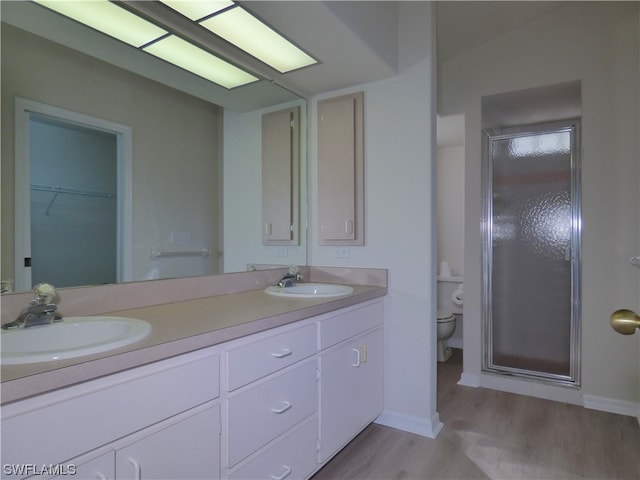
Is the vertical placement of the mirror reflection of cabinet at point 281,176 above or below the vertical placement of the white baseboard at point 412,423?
above

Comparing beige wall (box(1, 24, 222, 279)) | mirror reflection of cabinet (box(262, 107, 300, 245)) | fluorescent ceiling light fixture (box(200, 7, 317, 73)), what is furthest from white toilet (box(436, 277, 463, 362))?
fluorescent ceiling light fixture (box(200, 7, 317, 73))

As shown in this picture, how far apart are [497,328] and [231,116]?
2.48m

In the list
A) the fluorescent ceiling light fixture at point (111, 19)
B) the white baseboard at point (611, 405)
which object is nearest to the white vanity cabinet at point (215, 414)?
the fluorescent ceiling light fixture at point (111, 19)

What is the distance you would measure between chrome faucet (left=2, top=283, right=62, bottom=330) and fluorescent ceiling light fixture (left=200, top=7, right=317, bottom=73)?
1.31 m

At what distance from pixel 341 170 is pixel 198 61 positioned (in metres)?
1.01

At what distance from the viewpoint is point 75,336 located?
111cm

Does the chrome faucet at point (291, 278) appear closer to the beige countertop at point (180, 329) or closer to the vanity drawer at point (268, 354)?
the beige countertop at point (180, 329)

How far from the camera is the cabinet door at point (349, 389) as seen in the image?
1.62 meters

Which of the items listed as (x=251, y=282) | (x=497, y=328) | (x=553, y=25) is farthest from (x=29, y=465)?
(x=553, y=25)

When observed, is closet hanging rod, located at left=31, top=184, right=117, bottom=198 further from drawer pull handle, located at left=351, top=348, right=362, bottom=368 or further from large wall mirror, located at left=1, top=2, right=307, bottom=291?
drawer pull handle, located at left=351, top=348, right=362, bottom=368

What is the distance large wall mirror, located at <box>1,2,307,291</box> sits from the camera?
117cm

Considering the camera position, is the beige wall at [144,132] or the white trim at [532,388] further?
the white trim at [532,388]

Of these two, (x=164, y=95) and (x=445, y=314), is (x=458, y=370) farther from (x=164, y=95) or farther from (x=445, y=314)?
(x=164, y=95)

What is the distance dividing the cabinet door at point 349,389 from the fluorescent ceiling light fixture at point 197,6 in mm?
1580
